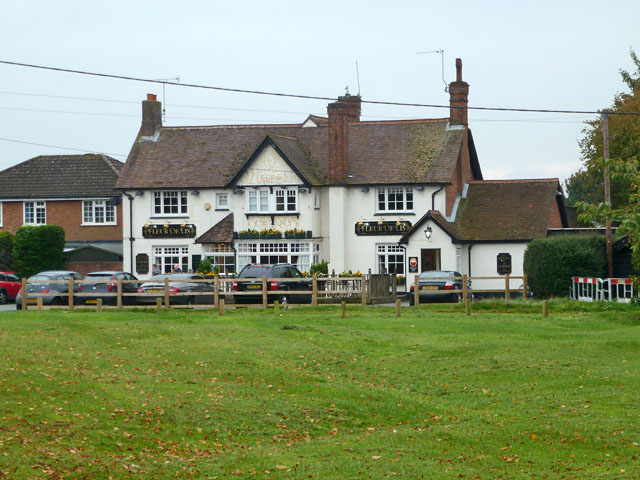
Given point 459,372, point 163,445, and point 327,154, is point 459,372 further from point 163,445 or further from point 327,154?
point 327,154

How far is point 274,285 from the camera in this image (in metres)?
38.5

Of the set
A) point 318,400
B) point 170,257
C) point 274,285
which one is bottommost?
point 318,400

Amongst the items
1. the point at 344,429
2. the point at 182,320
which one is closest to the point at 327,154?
the point at 182,320

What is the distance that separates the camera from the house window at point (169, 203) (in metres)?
56.0

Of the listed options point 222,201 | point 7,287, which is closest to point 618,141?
point 222,201

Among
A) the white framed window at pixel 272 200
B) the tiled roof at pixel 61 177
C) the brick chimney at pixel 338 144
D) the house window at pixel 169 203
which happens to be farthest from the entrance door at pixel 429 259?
the tiled roof at pixel 61 177

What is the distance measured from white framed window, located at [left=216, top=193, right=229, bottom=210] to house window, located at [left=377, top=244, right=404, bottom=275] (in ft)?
28.9

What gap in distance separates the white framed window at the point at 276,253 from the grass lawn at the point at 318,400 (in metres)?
24.1

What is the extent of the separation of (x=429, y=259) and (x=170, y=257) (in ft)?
47.3

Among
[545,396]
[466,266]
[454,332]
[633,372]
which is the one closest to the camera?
[545,396]

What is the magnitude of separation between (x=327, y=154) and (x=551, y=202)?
1231 cm

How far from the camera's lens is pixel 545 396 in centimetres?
1830

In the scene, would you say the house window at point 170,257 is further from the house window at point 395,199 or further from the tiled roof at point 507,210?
the tiled roof at point 507,210

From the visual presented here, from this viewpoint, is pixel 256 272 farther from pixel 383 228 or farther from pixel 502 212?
pixel 502 212
